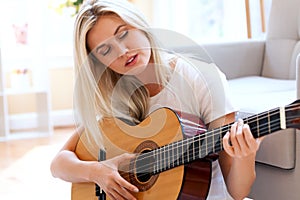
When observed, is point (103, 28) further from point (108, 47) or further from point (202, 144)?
point (202, 144)

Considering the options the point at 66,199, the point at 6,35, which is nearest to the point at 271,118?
the point at 66,199

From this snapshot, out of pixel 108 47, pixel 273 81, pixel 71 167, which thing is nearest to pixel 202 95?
pixel 108 47

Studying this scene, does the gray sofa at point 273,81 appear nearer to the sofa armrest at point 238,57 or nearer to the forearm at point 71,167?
the sofa armrest at point 238,57

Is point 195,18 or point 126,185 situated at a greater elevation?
point 195,18

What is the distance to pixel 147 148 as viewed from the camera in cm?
125

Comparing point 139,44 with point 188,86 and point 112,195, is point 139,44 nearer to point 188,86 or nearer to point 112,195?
point 188,86

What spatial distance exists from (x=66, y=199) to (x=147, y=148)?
947 mm

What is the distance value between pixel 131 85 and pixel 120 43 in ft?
0.55

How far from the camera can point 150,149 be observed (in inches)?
48.6

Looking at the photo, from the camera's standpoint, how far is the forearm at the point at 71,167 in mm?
1320

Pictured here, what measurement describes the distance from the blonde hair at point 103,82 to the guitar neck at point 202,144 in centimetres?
18

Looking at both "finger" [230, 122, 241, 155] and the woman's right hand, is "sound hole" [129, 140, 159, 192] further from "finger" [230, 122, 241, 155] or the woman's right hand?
"finger" [230, 122, 241, 155]

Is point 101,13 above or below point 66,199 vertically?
above

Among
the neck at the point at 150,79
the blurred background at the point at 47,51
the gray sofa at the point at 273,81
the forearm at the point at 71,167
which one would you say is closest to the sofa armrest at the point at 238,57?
the gray sofa at the point at 273,81
